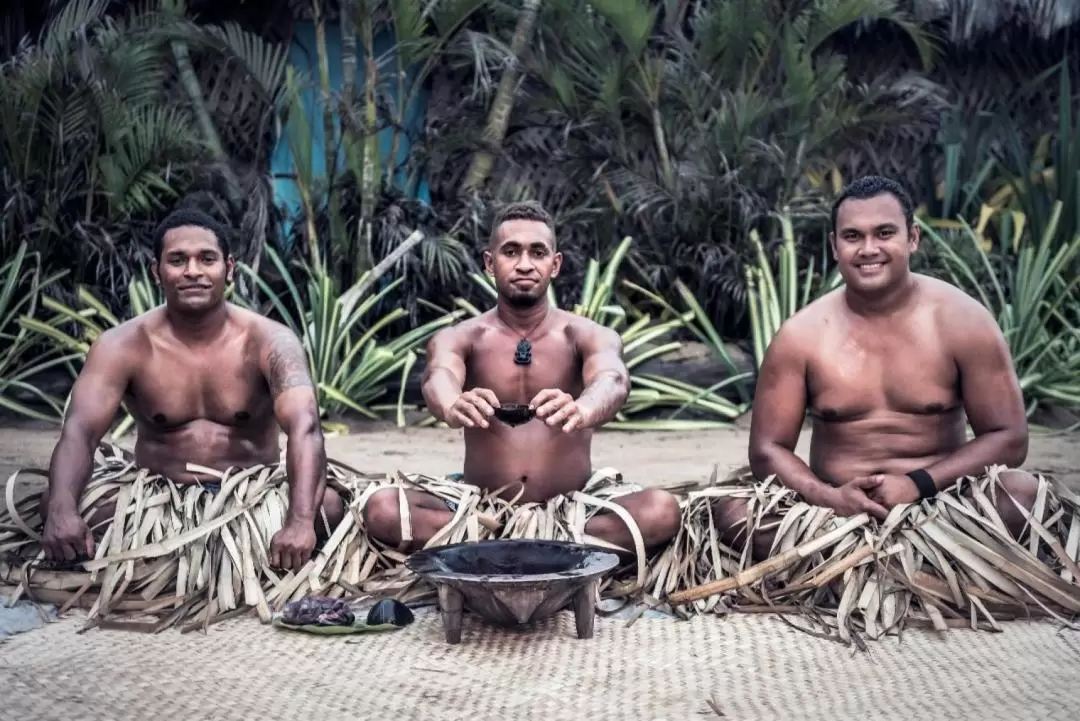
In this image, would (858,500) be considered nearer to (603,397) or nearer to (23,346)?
(603,397)

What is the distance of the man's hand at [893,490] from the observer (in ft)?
10.4

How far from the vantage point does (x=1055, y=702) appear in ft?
7.54

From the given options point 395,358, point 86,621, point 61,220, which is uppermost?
point 61,220

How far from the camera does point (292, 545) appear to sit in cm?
313

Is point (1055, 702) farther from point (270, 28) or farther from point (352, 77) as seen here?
point (270, 28)

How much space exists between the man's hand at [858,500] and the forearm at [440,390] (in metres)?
1.01

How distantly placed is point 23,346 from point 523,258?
396cm

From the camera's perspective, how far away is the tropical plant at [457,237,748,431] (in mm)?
6359

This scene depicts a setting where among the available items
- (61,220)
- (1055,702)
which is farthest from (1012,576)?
(61,220)

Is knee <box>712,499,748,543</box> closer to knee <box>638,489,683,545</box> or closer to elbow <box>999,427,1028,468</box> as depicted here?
knee <box>638,489,683,545</box>

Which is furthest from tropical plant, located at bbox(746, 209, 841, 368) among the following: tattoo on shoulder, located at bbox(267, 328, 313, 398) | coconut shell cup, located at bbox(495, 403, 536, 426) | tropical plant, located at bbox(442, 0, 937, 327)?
coconut shell cup, located at bbox(495, 403, 536, 426)

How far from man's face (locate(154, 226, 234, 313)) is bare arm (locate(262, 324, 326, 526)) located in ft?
0.72

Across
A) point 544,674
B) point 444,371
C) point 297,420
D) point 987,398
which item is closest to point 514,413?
point 444,371

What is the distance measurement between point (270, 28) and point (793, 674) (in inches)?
239
